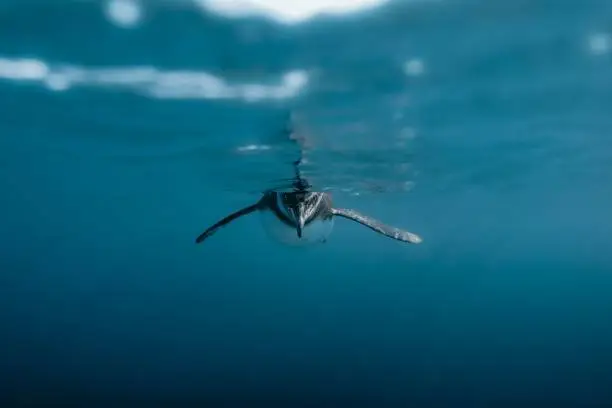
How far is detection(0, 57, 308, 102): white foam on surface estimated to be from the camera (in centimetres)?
1047

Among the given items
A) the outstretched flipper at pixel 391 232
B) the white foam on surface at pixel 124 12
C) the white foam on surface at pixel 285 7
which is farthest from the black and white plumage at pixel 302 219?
the white foam on surface at pixel 124 12

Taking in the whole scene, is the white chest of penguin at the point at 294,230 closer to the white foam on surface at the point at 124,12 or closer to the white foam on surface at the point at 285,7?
the white foam on surface at the point at 285,7

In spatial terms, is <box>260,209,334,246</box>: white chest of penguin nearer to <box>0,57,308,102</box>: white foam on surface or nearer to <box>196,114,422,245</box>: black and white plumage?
<box>196,114,422,245</box>: black and white plumage

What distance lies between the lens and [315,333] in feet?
199

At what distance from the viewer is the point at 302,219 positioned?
435 inches

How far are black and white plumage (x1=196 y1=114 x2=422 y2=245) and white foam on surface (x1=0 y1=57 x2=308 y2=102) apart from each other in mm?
2396

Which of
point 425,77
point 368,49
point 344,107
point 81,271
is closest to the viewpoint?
point 368,49

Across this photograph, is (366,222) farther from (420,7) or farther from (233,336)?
(233,336)

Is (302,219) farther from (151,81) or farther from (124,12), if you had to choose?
(124,12)

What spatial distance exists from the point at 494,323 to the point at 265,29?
2832 inches

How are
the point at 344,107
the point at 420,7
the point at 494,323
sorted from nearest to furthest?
the point at 420,7 → the point at 344,107 → the point at 494,323

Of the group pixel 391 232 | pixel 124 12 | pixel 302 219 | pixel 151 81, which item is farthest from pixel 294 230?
pixel 124 12

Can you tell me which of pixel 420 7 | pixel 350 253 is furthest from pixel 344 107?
pixel 350 253

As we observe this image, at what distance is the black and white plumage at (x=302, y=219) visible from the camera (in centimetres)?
1141
